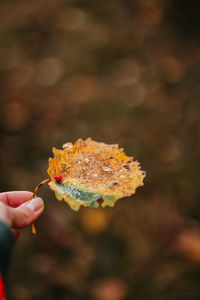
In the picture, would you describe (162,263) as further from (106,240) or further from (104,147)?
(104,147)

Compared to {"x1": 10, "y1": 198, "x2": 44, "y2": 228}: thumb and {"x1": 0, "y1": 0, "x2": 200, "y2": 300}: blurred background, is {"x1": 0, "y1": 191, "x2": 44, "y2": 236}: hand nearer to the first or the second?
{"x1": 10, "y1": 198, "x2": 44, "y2": 228}: thumb

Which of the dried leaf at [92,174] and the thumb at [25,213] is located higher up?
the dried leaf at [92,174]

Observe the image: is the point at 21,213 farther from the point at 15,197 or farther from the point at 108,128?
the point at 108,128

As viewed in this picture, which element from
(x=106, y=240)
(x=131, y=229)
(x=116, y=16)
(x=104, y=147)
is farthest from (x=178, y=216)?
(x=116, y=16)

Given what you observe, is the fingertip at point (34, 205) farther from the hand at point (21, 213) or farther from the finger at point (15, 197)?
the finger at point (15, 197)

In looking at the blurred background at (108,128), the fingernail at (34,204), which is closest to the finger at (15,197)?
the fingernail at (34,204)

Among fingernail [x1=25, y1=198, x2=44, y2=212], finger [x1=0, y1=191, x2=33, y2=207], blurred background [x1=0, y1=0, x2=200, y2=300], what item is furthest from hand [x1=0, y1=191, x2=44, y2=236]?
blurred background [x1=0, y1=0, x2=200, y2=300]
